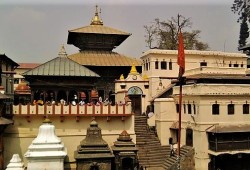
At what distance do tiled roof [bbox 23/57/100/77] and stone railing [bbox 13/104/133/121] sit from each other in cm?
249

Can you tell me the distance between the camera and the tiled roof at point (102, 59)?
3244cm

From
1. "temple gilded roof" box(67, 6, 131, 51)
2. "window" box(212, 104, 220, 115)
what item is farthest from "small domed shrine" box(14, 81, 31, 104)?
"window" box(212, 104, 220, 115)

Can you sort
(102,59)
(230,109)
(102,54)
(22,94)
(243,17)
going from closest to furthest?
(230,109)
(22,94)
(102,59)
(102,54)
(243,17)

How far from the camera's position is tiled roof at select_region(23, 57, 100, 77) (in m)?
25.3

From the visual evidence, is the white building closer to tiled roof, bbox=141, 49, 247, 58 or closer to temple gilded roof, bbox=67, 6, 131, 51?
tiled roof, bbox=141, 49, 247, 58

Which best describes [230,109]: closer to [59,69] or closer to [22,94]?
[59,69]

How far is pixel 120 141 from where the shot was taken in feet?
76.5

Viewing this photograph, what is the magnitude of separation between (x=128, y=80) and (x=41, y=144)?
13.4 meters

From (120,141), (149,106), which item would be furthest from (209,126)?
(149,106)

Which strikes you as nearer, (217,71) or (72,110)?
(72,110)

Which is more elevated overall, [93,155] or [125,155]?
[93,155]

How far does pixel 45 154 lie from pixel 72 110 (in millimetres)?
5376

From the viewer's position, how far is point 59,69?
26031 mm

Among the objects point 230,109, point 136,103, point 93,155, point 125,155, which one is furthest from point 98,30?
point 93,155
